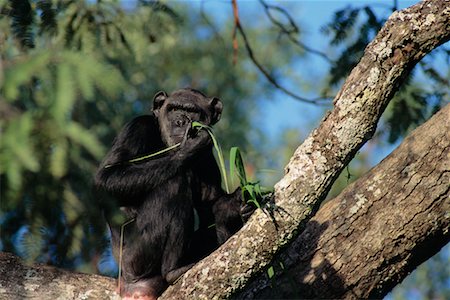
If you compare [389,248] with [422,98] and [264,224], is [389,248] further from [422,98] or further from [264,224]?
[422,98]

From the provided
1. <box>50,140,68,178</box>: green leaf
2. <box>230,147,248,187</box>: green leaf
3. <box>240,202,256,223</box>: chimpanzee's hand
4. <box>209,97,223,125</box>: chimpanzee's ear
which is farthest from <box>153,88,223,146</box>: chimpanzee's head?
<box>50,140,68,178</box>: green leaf

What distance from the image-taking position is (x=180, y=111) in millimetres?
7020

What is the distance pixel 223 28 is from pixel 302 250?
1601 centimetres

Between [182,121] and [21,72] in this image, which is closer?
[21,72]

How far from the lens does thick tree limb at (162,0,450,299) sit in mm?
4613

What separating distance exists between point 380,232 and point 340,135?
3.92 feet

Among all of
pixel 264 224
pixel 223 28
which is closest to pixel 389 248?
pixel 264 224

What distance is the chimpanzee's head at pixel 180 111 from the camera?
672 centimetres

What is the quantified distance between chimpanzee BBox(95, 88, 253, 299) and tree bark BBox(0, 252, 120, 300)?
9.3 inches

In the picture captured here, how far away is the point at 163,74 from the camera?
17828 millimetres

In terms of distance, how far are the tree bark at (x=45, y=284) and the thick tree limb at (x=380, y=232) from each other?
1126 millimetres

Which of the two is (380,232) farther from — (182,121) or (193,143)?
(182,121)

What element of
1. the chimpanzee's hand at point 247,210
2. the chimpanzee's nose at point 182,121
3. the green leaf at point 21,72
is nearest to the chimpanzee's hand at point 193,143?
the chimpanzee's nose at point 182,121

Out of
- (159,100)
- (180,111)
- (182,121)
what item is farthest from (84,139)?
(159,100)
